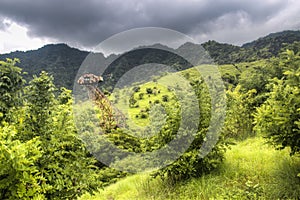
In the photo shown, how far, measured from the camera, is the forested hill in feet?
316

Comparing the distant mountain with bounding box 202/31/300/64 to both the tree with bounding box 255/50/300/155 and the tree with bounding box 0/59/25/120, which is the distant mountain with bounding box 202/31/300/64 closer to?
the tree with bounding box 255/50/300/155

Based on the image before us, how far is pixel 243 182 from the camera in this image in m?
8.48

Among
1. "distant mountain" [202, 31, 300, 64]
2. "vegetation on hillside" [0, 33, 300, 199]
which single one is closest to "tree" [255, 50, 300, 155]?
"vegetation on hillside" [0, 33, 300, 199]

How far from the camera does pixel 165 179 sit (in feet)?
33.4

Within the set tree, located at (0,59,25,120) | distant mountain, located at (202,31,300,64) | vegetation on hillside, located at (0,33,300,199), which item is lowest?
vegetation on hillside, located at (0,33,300,199)

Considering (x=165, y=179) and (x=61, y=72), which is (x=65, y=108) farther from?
(x=61, y=72)

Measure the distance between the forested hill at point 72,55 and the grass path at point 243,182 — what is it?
245ft

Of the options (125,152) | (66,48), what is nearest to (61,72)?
(66,48)

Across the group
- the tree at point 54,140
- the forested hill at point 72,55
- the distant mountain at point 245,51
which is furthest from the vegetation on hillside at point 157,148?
the distant mountain at point 245,51

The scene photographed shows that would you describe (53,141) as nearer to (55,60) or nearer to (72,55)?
(55,60)

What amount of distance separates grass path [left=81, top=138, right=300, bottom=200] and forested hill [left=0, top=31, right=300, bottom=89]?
2941 inches

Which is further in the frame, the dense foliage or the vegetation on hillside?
the dense foliage

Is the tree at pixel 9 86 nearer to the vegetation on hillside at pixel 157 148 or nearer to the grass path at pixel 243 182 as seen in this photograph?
the vegetation on hillside at pixel 157 148

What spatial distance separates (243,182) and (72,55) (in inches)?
5534
